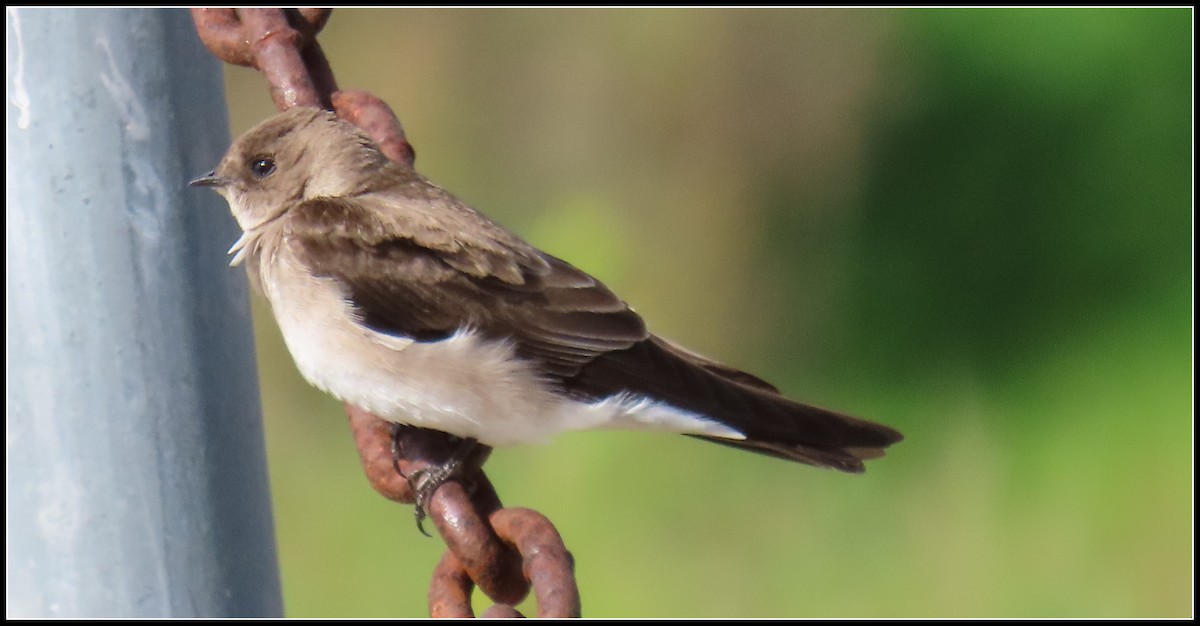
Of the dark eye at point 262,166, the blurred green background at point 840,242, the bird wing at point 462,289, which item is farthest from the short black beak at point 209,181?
the blurred green background at point 840,242

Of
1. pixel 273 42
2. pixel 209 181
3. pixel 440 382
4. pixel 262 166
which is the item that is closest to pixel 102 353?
pixel 209 181

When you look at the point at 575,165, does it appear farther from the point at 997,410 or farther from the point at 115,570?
the point at 115,570

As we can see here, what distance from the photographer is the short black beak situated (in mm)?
1923

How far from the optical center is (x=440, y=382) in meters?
2.48

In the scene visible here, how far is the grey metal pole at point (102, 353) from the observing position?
68.1 inches

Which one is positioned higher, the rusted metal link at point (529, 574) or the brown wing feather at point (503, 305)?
the brown wing feather at point (503, 305)

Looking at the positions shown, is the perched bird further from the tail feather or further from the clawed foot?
the clawed foot

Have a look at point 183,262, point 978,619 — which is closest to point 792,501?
point 978,619

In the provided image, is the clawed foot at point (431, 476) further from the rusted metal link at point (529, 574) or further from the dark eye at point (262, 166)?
the dark eye at point (262, 166)

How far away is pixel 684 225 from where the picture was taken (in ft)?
15.7

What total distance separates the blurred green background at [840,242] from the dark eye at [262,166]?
1.90 meters

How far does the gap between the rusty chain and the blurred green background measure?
224 centimetres

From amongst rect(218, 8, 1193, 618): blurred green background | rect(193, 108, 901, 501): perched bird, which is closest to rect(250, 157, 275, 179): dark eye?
rect(193, 108, 901, 501): perched bird

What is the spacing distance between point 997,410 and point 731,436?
8.52ft
